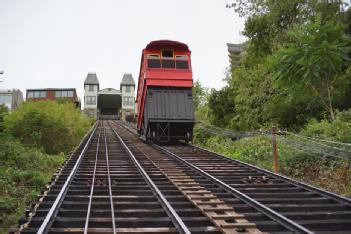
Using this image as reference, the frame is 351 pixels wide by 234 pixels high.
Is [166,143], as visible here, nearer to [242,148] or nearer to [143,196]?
[242,148]

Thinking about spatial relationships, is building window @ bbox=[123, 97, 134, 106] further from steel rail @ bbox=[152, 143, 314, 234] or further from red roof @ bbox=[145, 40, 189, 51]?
steel rail @ bbox=[152, 143, 314, 234]

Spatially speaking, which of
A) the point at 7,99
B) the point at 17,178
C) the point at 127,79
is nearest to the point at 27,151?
the point at 17,178

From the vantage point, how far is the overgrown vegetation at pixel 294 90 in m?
12.6

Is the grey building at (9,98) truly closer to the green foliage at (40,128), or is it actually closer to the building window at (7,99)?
the building window at (7,99)

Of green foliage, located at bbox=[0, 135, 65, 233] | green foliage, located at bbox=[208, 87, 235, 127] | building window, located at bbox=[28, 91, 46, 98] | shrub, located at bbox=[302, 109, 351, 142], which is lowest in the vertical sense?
green foliage, located at bbox=[0, 135, 65, 233]

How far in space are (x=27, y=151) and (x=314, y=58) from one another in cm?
1141

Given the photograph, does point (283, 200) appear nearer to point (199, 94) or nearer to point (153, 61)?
point (153, 61)

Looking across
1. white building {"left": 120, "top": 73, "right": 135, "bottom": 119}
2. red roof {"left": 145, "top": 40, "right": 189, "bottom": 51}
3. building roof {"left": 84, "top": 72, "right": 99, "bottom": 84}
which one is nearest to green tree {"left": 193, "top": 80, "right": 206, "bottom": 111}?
white building {"left": 120, "top": 73, "right": 135, "bottom": 119}

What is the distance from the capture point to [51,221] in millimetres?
6027

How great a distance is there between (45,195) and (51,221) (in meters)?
1.92

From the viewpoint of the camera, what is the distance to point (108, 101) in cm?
7188

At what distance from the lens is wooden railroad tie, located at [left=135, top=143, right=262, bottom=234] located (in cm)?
592

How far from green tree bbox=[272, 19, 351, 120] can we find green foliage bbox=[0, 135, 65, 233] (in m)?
9.72

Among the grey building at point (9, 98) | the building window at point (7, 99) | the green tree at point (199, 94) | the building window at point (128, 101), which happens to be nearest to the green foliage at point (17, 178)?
the green tree at point (199, 94)
